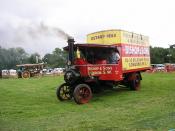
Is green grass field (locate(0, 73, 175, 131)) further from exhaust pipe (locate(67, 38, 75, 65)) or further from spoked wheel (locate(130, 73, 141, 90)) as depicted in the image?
spoked wheel (locate(130, 73, 141, 90))

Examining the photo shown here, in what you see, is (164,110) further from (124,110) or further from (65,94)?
(65,94)

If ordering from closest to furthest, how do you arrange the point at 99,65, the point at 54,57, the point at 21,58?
the point at 99,65 < the point at 21,58 < the point at 54,57

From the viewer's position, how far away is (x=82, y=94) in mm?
14359

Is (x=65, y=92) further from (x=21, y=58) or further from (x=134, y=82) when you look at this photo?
(x=21, y=58)

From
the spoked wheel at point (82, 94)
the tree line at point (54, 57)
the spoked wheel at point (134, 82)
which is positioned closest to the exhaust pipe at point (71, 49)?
the spoked wheel at point (82, 94)

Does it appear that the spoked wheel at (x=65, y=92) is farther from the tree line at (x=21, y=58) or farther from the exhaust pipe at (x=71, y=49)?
the tree line at (x=21, y=58)

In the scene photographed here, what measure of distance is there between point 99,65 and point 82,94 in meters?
1.58

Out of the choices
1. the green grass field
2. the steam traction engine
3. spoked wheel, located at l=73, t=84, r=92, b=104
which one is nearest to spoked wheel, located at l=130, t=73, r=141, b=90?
the steam traction engine

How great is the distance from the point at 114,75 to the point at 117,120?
6302 mm

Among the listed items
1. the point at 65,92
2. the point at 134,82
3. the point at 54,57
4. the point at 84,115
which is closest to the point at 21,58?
the point at 54,57

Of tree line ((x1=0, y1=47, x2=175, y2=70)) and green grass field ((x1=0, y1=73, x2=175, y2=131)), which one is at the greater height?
tree line ((x1=0, y1=47, x2=175, y2=70))

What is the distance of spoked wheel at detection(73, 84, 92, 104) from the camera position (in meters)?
14.0

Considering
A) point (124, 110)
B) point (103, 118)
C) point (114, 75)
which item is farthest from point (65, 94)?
point (103, 118)

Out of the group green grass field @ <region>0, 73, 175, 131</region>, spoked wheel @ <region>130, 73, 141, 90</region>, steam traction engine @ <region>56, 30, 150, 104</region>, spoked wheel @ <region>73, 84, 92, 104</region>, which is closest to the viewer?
green grass field @ <region>0, 73, 175, 131</region>
